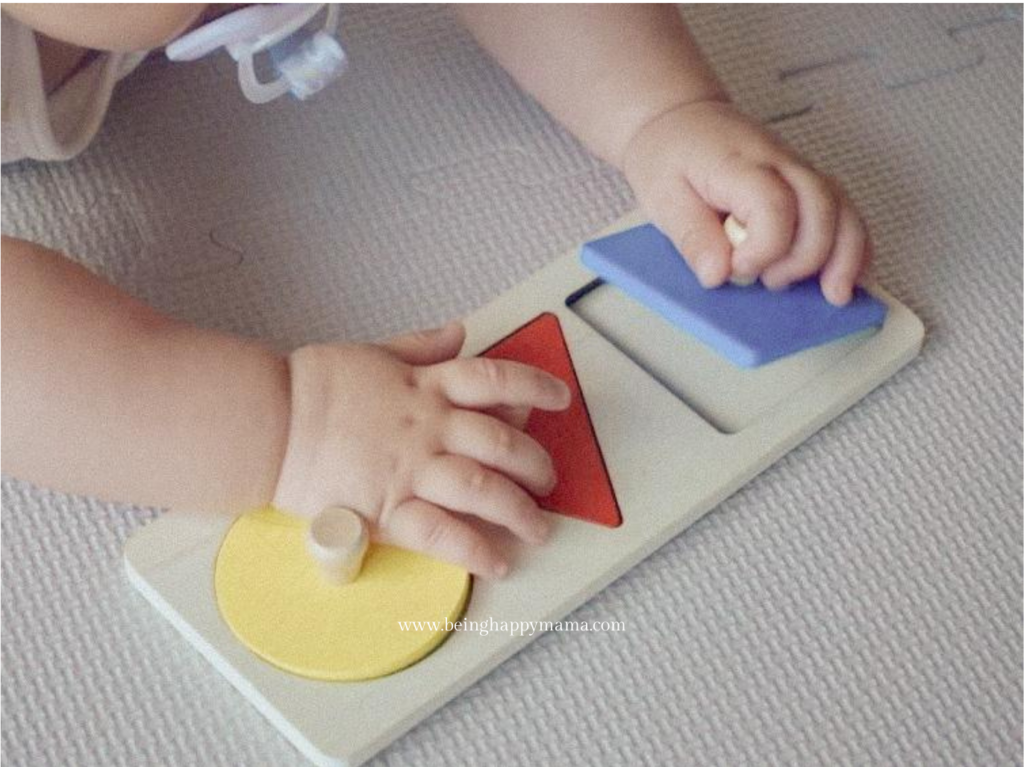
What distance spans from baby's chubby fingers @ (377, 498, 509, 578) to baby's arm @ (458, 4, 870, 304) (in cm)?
13

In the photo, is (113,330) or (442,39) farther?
(442,39)

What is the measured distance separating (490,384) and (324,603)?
3.5 inches

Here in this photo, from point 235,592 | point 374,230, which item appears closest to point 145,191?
point 374,230

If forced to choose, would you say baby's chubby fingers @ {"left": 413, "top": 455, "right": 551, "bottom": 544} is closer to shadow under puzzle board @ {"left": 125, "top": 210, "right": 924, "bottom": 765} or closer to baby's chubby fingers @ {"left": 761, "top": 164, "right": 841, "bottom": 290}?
shadow under puzzle board @ {"left": 125, "top": 210, "right": 924, "bottom": 765}

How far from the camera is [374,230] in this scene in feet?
1.77

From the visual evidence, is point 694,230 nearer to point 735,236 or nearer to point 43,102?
point 735,236

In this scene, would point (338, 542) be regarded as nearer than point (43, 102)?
Yes

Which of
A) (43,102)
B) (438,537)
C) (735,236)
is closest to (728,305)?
(735,236)

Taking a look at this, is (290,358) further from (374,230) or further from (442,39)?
(442,39)

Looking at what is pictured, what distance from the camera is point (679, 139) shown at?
1.74 feet

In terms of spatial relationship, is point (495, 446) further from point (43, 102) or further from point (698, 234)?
point (43, 102)

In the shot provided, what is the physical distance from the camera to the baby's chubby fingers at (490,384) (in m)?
0.44

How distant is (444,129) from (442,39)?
0.20 ft

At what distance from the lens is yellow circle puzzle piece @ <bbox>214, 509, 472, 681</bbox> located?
41 centimetres
